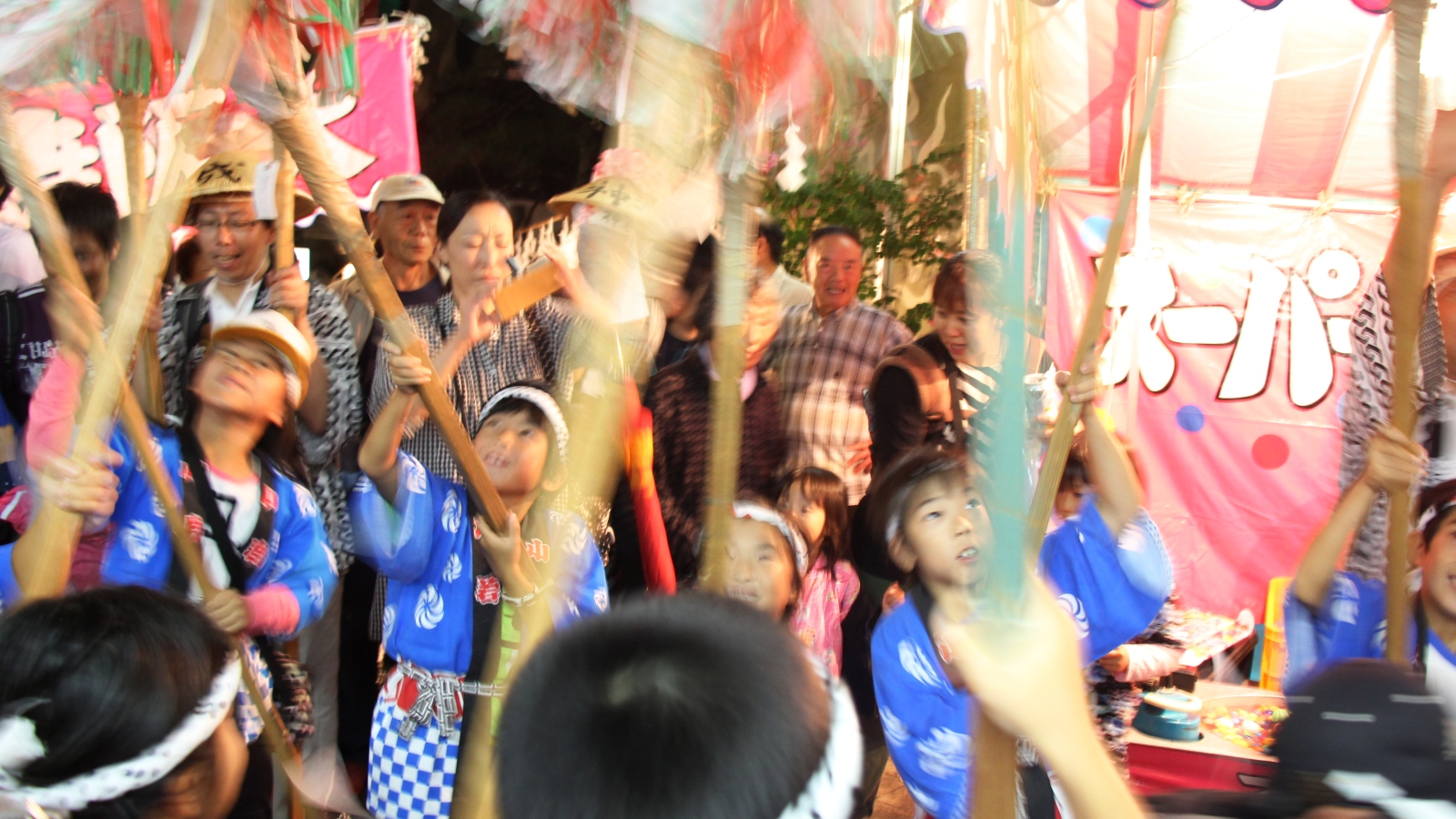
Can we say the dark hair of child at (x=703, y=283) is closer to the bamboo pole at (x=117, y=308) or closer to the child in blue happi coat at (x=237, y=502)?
the child in blue happi coat at (x=237, y=502)

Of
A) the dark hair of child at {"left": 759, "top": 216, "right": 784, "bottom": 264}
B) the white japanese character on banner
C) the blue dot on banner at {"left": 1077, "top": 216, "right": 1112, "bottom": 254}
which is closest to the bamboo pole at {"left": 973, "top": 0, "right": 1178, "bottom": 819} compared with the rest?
the dark hair of child at {"left": 759, "top": 216, "right": 784, "bottom": 264}

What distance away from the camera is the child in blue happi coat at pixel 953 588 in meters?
1.49

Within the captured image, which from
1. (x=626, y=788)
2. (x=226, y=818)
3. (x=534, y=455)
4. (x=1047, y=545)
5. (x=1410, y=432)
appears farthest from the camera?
(x=534, y=455)

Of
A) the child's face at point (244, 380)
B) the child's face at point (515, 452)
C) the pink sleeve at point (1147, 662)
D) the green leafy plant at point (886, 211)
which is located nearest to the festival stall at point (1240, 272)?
the green leafy plant at point (886, 211)

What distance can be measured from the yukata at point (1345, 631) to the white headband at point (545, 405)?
1.26 m

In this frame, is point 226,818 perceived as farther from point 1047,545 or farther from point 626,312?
point 1047,545

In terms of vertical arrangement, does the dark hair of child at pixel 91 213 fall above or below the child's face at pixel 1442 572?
above

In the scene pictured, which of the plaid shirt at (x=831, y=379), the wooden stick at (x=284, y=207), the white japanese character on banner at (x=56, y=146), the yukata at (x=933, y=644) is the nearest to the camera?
the yukata at (x=933, y=644)

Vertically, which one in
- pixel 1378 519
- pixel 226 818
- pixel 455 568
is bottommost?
pixel 226 818

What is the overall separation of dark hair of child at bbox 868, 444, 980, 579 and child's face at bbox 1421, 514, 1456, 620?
733 mm

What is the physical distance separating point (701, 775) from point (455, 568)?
108cm

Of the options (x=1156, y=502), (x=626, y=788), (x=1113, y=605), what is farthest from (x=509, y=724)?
(x=1156, y=502)

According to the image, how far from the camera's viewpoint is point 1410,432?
4.53ft

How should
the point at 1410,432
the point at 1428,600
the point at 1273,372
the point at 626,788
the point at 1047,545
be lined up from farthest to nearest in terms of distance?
the point at 1273,372
the point at 1047,545
the point at 1428,600
the point at 1410,432
the point at 626,788
